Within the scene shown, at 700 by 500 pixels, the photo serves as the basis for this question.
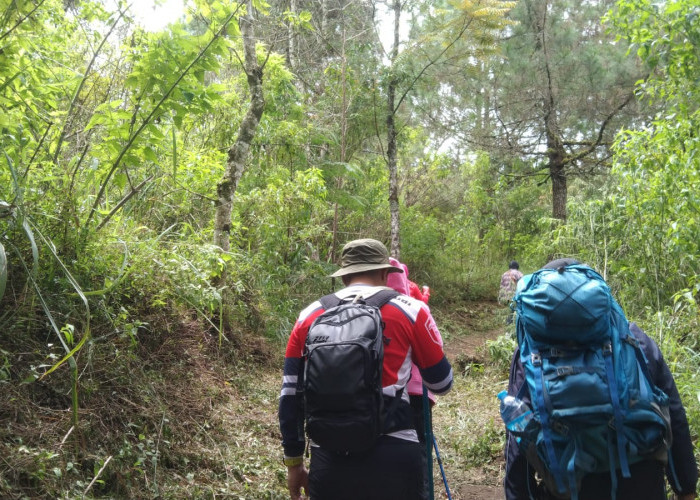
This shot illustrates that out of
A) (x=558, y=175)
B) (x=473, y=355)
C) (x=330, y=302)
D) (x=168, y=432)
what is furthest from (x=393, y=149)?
(x=330, y=302)

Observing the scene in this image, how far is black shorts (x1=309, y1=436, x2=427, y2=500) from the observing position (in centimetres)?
233

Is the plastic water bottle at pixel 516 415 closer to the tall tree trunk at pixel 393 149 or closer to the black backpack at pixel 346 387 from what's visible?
the black backpack at pixel 346 387

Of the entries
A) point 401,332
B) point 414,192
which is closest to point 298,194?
point 401,332

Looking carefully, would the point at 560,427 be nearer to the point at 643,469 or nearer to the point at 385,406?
the point at 643,469

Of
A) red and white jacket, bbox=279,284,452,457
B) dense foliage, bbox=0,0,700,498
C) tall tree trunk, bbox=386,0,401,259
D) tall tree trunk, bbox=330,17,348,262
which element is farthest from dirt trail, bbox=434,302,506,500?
tall tree trunk, bbox=330,17,348,262

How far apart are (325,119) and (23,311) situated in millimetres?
10908

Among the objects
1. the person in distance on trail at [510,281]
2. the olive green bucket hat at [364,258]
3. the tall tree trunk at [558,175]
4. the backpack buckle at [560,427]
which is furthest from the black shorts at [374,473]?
the tall tree trunk at [558,175]

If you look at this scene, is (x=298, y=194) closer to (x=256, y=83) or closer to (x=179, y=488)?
(x=256, y=83)

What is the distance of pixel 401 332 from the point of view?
256 centimetres

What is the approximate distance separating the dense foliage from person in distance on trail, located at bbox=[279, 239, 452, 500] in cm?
102

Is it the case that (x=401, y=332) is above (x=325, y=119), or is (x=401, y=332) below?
below

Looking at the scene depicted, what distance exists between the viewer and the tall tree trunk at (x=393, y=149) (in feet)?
44.2

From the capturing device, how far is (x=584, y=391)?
2.19 meters

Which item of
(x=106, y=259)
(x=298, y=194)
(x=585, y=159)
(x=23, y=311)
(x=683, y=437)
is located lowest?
(x=683, y=437)
